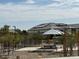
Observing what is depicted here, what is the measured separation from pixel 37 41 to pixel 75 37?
22949 mm

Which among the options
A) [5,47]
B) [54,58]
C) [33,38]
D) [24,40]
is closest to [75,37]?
[54,58]

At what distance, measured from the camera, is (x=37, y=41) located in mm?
56125

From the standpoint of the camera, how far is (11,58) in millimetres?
28750

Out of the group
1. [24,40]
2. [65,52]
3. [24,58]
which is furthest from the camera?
[24,40]

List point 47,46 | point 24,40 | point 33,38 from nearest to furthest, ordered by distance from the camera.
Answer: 1. point 47,46
2. point 24,40
3. point 33,38

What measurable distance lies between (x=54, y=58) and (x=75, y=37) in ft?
17.7

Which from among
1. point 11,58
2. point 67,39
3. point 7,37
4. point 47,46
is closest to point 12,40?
point 7,37

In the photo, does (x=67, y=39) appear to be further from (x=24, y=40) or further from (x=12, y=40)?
(x=24, y=40)

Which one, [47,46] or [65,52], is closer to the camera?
[65,52]

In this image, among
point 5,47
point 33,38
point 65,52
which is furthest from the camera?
point 33,38

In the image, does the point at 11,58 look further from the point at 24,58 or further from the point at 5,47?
the point at 5,47

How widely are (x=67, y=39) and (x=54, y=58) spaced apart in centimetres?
502

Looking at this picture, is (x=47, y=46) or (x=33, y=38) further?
(x=33, y=38)

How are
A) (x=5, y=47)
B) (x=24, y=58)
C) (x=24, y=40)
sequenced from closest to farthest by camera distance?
(x=24, y=58)
(x=5, y=47)
(x=24, y=40)
